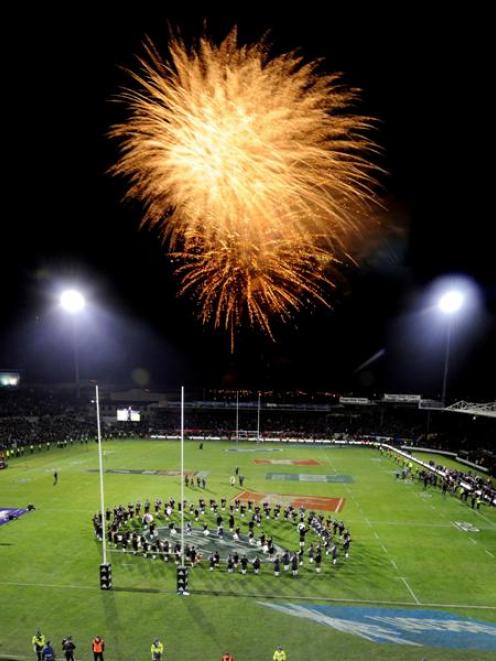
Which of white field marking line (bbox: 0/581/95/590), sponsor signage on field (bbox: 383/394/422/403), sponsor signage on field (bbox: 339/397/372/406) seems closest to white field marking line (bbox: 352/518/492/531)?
white field marking line (bbox: 0/581/95/590)

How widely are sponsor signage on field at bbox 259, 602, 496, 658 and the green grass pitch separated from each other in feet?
1.33

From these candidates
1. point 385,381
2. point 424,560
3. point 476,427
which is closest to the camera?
point 424,560

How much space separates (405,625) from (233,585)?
25.6ft

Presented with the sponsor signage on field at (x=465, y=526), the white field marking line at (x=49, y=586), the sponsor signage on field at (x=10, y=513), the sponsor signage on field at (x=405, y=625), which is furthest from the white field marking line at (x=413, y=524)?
the sponsor signage on field at (x=10, y=513)

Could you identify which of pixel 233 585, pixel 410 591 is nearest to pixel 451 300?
pixel 410 591

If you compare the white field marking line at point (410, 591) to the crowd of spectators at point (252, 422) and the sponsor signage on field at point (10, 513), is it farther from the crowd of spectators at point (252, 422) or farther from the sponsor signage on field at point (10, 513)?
the crowd of spectators at point (252, 422)

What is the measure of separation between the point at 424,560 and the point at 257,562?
377 inches

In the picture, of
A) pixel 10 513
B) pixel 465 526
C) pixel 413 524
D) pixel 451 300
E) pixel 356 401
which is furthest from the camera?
pixel 356 401

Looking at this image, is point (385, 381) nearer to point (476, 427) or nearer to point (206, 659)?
point (476, 427)

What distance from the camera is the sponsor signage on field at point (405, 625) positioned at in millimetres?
18781

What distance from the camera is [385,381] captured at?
96062mm

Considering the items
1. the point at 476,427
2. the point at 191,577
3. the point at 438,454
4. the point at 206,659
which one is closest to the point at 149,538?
the point at 191,577

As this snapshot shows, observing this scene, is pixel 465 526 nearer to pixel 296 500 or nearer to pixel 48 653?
pixel 296 500

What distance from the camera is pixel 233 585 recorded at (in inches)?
915
